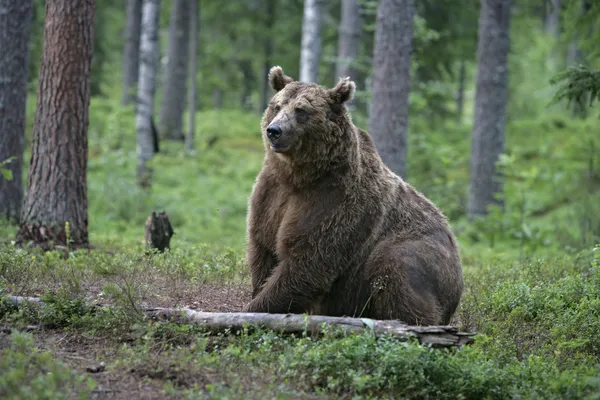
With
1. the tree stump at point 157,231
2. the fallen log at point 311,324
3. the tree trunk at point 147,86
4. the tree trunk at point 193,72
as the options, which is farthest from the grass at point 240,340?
the tree trunk at point 193,72

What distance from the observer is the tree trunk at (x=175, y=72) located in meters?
26.0

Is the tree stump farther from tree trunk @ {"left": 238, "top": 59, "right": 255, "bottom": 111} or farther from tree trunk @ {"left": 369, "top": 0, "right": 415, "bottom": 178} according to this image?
tree trunk @ {"left": 238, "top": 59, "right": 255, "bottom": 111}

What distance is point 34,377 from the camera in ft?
15.5

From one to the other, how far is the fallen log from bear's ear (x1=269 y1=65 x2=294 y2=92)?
8.29 feet

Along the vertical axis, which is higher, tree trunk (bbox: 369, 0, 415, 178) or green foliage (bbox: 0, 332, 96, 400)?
tree trunk (bbox: 369, 0, 415, 178)

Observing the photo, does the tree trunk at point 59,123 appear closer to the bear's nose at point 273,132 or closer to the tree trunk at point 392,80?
the bear's nose at point 273,132

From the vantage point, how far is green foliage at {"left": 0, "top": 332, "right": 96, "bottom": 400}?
14.4 ft

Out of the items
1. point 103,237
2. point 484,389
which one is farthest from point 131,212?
point 484,389

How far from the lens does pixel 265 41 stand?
2803 cm

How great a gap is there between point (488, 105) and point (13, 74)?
10.1 meters

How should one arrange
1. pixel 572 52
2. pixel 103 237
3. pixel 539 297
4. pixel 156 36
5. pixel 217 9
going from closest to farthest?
pixel 539 297 < pixel 103 237 < pixel 156 36 < pixel 217 9 < pixel 572 52

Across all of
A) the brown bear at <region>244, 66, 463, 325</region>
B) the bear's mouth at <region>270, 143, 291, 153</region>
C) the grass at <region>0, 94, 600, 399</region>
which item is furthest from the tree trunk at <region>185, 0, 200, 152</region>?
the bear's mouth at <region>270, 143, 291, 153</region>

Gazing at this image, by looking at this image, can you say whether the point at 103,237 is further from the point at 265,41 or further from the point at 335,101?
the point at 265,41

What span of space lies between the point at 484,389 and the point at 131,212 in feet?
36.6
